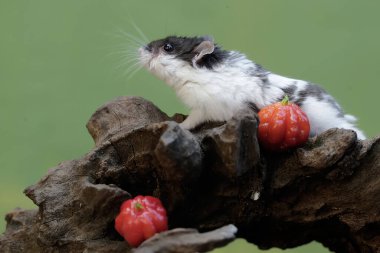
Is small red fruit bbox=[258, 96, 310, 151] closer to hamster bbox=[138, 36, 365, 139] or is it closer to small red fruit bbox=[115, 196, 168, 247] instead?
hamster bbox=[138, 36, 365, 139]

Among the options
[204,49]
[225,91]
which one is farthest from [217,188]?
[204,49]

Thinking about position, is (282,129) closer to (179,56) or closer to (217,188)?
(217,188)

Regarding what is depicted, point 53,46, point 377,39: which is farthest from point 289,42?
point 53,46

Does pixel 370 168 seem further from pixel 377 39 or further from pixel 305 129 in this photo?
pixel 377 39

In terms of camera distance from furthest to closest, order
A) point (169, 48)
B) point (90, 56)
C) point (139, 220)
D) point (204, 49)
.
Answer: point (90, 56) → point (169, 48) → point (204, 49) → point (139, 220)

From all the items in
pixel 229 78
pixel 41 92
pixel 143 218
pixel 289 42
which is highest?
pixel 289 42

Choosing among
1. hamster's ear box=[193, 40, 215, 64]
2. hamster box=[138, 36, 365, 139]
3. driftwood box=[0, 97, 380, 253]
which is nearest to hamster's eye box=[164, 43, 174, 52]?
hamster box=[138, 36, 365, 139]
